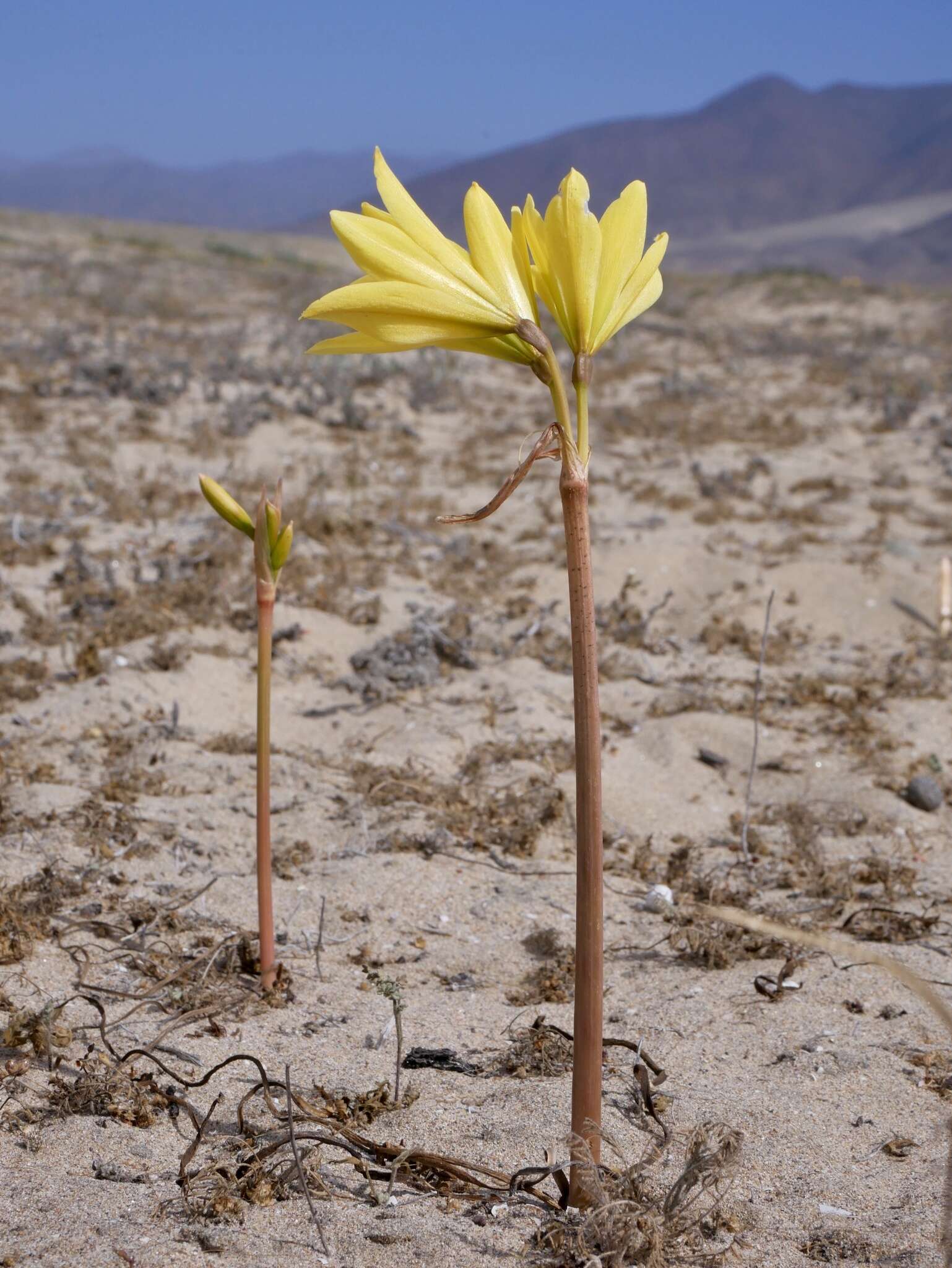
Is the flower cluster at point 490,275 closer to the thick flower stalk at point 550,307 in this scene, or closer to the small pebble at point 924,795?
the thick flower stalk at point 550,307

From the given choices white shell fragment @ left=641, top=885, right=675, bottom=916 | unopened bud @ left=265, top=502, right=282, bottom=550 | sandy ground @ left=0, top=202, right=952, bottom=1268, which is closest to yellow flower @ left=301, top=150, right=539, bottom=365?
unopened bud @ left=265, top=502, right=282, bottom=550

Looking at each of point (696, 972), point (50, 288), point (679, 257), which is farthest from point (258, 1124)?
point (679, 257)

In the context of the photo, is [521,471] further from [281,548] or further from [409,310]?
[281,548]

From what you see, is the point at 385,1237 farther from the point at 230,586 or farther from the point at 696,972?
the point at 230,586

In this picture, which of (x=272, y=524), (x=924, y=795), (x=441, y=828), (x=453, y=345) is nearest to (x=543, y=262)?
(x=453, y=345)

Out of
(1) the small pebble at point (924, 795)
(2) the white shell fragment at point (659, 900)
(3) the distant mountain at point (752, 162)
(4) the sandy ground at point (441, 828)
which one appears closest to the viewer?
(4) the sandy ground at point (441, 828)

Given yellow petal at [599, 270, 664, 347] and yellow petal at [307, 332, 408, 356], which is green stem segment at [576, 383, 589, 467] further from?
yellow petal at [307, 332, 408, 356]

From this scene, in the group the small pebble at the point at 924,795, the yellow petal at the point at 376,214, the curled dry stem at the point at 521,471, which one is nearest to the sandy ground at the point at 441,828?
the small pebble at the point at 924,795

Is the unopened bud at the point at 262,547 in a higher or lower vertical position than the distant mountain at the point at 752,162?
lower
